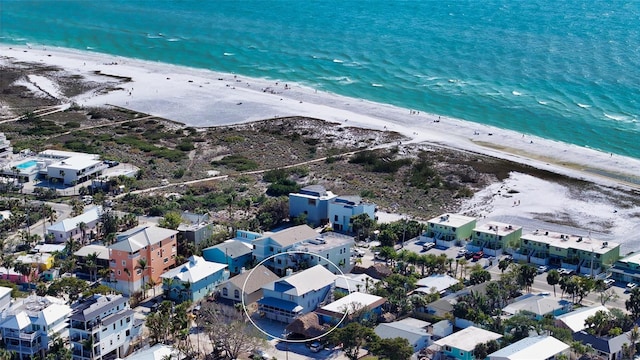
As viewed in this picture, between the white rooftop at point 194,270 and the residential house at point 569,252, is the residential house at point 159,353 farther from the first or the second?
the residential house at point 569,252

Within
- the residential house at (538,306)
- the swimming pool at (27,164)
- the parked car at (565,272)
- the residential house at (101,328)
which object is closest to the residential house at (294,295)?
the residential house at (101,328)

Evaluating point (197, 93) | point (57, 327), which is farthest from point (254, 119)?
point (57, 327)

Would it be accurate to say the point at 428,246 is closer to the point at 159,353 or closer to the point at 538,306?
the point at 538,306

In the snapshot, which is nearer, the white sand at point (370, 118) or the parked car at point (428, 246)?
the parked car at point (428, 246)

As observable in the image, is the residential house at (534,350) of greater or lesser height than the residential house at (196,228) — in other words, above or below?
above

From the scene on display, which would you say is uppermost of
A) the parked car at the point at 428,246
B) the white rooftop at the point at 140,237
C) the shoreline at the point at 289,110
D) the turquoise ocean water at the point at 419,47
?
the turquoise ocean water at the point at 419,47

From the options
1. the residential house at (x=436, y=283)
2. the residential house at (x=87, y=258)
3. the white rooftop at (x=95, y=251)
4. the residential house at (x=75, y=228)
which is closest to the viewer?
the residential house at (x=436, y=283)
